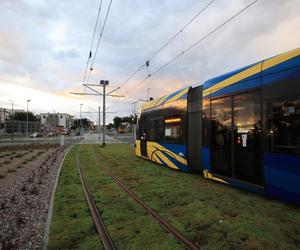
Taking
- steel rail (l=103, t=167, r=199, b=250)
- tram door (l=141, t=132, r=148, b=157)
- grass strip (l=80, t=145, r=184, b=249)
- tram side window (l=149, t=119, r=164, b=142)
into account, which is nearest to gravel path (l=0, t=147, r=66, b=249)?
grass strip (l=80, t=145, r=184, b=249)

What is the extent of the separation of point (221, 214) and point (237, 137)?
7.89 ft

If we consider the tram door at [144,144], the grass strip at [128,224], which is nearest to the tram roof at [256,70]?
the grass strip at [128,224]

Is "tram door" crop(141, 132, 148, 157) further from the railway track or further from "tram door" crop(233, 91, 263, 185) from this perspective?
"tram door" crop(233, 91, 263, 185)

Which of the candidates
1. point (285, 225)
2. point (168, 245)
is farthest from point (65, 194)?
point (285, 225)

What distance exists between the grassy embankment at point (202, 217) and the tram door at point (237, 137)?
25.5 inches

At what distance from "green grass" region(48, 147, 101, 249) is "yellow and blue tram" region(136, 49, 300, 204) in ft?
13.4

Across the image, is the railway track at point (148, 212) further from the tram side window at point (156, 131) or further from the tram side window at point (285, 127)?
the tram side window at point (156, 131)

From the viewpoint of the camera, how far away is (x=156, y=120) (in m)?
12.9

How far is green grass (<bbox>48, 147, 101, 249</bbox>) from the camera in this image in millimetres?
4186

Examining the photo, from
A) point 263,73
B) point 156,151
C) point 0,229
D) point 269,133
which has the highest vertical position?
point 263,73

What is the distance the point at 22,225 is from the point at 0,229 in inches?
15.2

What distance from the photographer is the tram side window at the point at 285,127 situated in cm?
536

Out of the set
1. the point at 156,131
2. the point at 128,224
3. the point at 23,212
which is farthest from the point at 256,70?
the point at 156,131

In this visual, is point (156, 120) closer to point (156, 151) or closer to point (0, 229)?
point (156, 151)
